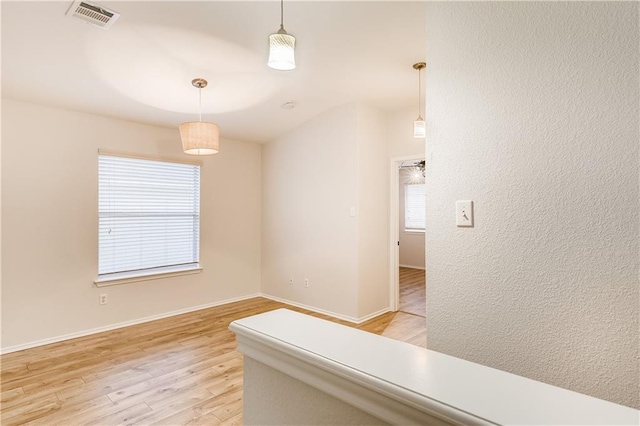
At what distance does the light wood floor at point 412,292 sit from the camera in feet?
15.4

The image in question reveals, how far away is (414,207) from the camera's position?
8.33 metres

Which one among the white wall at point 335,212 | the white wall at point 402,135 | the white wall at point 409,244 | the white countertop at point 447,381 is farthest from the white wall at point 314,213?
the white wall at point 409,244

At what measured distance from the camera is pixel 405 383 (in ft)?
2.11

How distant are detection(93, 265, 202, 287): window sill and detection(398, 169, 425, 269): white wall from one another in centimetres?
525

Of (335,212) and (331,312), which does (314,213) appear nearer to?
(335,212)

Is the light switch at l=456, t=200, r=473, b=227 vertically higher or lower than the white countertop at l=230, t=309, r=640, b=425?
higher

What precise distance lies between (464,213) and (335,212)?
8.97ft

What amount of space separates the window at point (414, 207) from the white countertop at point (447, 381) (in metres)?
7.62

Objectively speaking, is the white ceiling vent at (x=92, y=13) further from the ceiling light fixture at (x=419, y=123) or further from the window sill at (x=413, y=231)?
the window sill at (x=413, y=231)

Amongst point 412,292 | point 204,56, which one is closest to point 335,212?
point 204,56

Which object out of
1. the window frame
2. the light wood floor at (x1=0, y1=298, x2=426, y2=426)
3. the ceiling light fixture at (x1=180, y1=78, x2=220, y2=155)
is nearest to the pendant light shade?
the ceiling light fixture at (x1=180, y1=78, x2=220, y2=155)

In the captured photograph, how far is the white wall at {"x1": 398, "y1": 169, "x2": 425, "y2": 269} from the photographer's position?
26.7ft

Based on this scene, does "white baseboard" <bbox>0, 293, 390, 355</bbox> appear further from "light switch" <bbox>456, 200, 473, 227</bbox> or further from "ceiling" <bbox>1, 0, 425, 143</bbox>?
"light switch" <bbox>456, 200, 473, 227</bbox>

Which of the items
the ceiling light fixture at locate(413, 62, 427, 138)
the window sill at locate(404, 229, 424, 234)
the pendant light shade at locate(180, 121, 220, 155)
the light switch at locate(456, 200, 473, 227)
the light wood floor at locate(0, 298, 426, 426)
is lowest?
the light wood floor at locate(0, 298, 426, 426)
